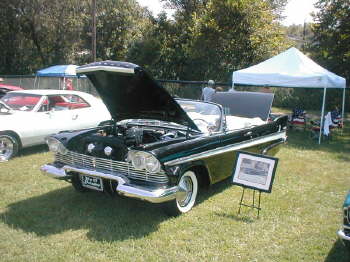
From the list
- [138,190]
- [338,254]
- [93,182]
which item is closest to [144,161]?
[138,190]

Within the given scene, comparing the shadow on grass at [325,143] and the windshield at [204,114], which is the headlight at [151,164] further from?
the shadow on grass at [325,143]

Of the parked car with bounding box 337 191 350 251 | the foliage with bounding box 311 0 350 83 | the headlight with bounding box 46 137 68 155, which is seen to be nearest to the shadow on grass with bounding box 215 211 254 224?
the parked car with bounding box 337 191 350 251

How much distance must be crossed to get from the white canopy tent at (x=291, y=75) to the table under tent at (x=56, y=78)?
10.1 meters

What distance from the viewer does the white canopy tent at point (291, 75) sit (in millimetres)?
10297

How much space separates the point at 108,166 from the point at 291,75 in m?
8.00

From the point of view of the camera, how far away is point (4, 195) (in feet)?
16.9

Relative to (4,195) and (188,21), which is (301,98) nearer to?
(188,21)

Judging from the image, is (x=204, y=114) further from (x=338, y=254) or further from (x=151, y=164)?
(x=338, y=254)

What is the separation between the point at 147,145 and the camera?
4148 millimetres

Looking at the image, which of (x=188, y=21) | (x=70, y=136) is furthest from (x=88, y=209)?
(x=188, y=21)

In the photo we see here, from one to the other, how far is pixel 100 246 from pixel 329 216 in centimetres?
311

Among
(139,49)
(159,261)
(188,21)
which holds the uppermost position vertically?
(188,21)

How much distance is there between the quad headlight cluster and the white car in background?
13.4 ft

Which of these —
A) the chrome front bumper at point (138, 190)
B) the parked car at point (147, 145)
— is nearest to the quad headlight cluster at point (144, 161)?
the parked car at point (147, 145)
